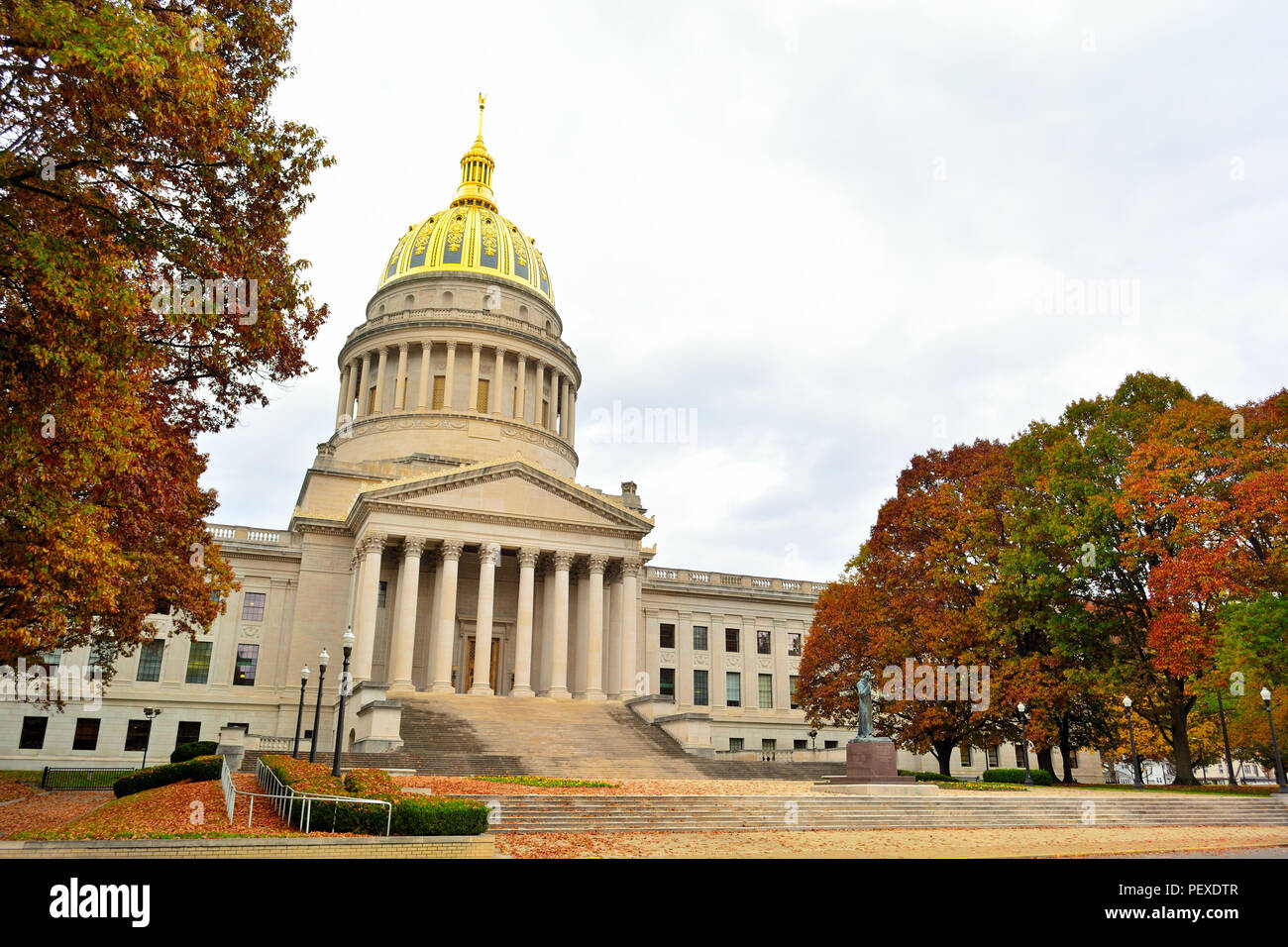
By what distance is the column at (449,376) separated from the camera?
6381 centimetres

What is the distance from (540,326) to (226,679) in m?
35.4

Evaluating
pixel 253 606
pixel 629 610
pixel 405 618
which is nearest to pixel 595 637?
pixel 629 610

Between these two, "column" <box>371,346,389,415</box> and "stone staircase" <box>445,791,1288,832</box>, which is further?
"column" <box>371,346,389,415</box>

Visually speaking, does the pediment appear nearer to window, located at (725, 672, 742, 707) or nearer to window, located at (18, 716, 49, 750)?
window, located at (725, 672, 742, 707)


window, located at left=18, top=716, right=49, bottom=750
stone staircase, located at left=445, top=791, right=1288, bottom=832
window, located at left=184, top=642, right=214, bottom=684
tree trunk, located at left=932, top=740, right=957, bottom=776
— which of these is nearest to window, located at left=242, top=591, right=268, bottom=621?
window, located at left=184, top=642, right=214, bottom=684

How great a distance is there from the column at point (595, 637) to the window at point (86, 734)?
2558 cm

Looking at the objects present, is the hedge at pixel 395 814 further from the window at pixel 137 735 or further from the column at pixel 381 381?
the column at pixel 381 381

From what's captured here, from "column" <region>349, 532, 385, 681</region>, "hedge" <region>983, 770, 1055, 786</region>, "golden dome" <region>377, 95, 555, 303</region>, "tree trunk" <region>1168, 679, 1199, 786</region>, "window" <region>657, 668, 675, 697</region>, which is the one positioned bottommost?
"hedge" <region>983, 770, 1055, 786</region>

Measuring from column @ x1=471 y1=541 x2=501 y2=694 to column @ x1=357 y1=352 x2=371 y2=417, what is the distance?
2339 cm

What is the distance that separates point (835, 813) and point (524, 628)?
87.2 feet

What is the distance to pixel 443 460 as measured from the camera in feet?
194

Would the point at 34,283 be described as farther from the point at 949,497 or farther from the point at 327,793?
the point at 949,497

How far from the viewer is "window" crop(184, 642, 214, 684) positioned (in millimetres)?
48562
